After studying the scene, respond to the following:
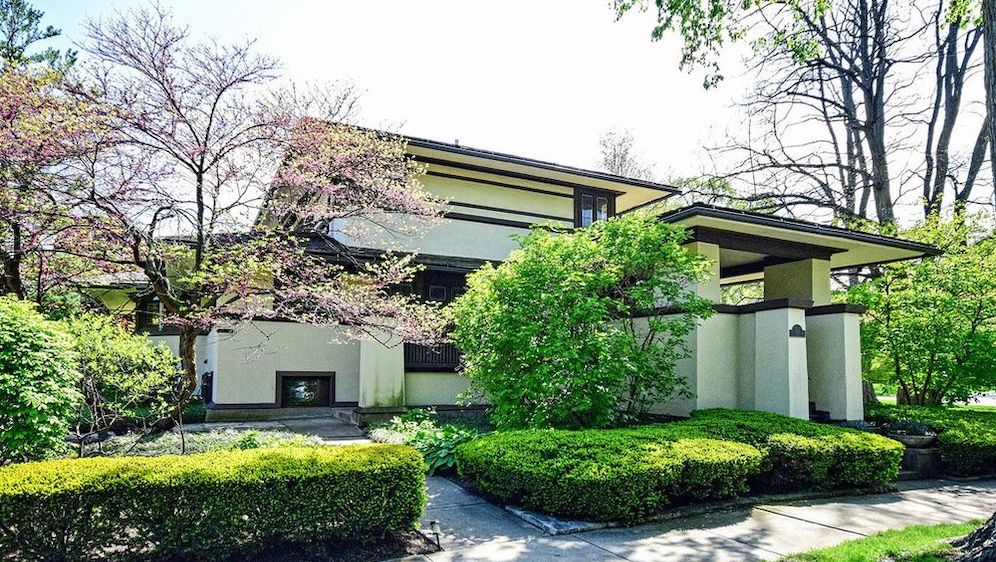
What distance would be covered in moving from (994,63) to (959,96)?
1720cm

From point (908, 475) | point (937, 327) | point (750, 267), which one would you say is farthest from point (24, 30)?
point (937, 327)

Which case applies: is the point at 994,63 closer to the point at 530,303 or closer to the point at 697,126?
the point at 530,303

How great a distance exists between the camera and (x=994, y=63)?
5688 mm

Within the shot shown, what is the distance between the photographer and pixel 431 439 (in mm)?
9070

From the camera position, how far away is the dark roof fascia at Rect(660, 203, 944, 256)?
→ 10070mm

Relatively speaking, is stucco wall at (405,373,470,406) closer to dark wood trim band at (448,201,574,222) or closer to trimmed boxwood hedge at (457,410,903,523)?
dark wood trim band at (448,201,574,222)

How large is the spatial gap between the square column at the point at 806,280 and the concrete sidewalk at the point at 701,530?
19.1 feet

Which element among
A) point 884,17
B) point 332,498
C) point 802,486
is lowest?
point 802,486

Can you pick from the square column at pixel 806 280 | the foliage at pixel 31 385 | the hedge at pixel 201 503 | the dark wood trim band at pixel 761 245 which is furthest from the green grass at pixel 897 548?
the square column at pixel 806 280

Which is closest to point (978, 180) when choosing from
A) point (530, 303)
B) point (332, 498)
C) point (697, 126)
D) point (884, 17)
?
point (884, 17)

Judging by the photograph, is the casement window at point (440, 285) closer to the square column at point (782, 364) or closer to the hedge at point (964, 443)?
the square column at point (782, 364)

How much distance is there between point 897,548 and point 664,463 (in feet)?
7.01

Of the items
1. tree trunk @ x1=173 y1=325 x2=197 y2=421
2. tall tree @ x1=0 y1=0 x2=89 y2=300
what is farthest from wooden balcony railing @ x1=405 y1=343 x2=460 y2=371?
tall tree @ x1=0 y1=0 x2=89 y2=300

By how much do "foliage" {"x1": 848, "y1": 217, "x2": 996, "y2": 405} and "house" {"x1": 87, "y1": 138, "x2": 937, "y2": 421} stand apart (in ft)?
2.82
